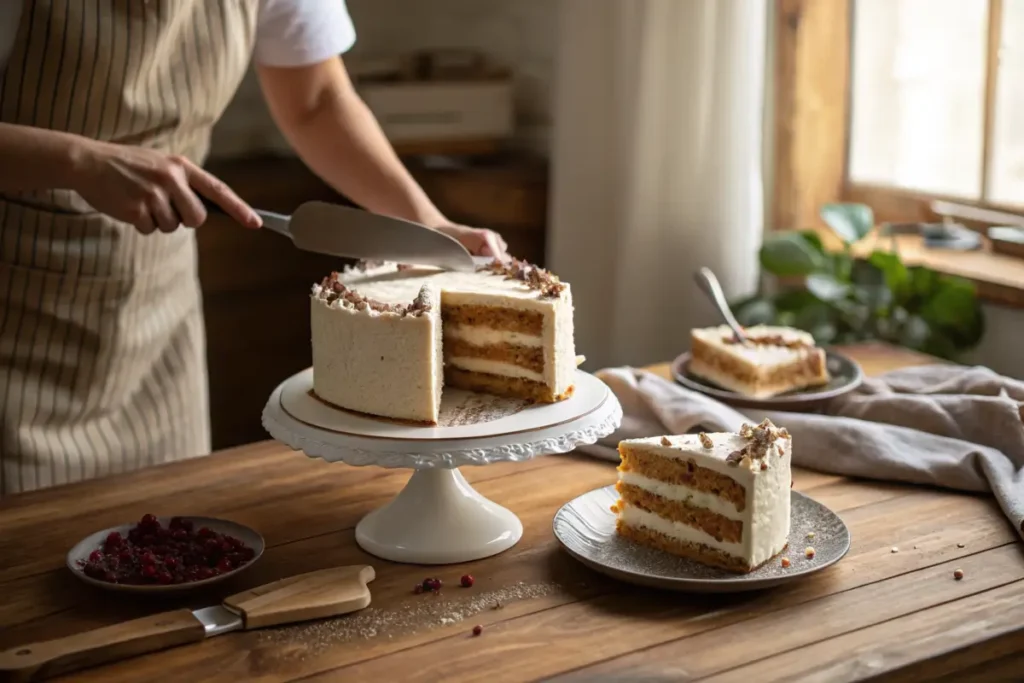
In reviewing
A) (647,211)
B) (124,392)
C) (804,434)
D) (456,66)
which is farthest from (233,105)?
(804,434)

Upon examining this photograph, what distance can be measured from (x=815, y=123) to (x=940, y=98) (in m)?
0.31

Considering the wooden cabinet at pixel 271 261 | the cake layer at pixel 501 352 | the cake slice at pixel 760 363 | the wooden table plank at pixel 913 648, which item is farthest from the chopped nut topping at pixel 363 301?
the wooden cabinet at pixel 271 261

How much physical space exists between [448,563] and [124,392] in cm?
87

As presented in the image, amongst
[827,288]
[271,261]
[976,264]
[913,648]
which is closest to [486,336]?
[913,648]

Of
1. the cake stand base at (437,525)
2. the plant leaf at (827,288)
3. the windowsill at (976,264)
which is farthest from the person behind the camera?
the plant leaf at (827,288)

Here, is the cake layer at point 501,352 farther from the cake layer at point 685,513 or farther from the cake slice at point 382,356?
the cake layer at point 685,513

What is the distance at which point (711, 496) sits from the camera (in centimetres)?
148

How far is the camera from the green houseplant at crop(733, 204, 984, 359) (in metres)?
2.63

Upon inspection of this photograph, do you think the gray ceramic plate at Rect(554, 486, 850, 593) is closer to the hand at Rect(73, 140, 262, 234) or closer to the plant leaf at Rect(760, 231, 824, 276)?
the hand at Rect(73, 140, 262, 234)

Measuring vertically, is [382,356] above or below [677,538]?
above

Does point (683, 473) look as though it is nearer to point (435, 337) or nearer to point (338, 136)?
point (435, 337)

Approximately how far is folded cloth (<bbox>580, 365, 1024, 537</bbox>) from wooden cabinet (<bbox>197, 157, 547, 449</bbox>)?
136cm

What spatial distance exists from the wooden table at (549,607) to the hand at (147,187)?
0.41 m

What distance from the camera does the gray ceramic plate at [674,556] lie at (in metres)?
1.41
